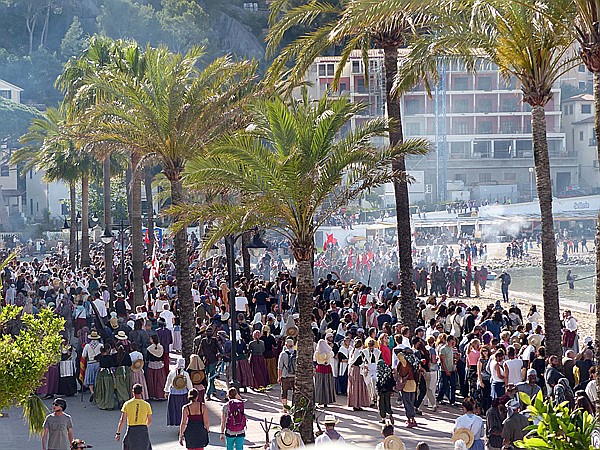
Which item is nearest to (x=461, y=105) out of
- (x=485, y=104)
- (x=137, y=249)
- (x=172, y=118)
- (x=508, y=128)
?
(x=485, y=104)

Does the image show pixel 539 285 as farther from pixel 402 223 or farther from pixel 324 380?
pixel 324 380

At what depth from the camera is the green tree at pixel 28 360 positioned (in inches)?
377

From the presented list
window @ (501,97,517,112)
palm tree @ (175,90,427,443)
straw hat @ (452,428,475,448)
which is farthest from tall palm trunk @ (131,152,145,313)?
window @ (501,97,517,112)

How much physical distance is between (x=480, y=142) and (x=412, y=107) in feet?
31.2

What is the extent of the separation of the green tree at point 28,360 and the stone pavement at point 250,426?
4.70m

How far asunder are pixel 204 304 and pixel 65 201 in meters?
68.4

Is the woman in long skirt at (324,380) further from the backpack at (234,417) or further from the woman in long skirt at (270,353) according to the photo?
→ the backpack at (234,417)

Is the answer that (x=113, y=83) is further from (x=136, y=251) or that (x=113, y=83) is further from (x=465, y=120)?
(x=465, y=120)

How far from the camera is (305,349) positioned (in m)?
15.5

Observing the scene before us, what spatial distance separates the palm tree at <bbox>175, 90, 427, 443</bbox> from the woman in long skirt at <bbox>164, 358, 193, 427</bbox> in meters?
1.70

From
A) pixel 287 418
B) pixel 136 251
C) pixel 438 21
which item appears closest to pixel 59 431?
pixel 287 418

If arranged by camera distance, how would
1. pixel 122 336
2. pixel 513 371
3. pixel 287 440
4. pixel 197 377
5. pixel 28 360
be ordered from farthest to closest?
pixel 122 336 < pixel 197 377 < pixel 513 371 < pixel 287 440 < pixel 28 360

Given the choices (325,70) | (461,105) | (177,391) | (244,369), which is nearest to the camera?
(177,391)

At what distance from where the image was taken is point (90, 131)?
71.4 feet
